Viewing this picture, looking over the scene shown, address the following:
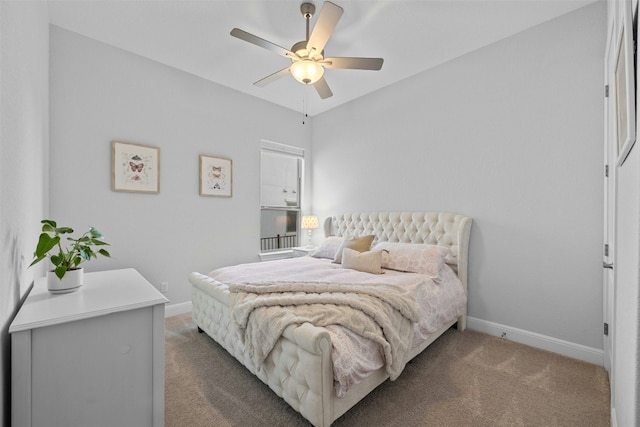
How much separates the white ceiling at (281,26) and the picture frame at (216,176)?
1.12 metres

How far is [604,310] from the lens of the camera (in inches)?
89.7

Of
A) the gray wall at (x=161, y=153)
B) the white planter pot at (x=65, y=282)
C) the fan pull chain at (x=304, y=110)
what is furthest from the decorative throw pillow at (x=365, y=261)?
the fan pull chain at (x=304, y=110)

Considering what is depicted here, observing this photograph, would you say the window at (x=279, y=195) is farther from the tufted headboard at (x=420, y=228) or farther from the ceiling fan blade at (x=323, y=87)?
the ceiling fan blade at (x=323, y=87)

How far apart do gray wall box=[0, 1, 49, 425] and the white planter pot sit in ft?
0.35

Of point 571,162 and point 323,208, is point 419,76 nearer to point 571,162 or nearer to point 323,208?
point 571,162

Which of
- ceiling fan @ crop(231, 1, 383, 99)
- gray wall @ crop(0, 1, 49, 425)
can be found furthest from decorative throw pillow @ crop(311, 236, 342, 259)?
gray wall @ crop(0, 1, 49, 425)

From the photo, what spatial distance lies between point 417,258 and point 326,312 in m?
1.48

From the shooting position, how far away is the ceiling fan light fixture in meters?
2.28

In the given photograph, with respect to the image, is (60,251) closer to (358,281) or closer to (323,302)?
(323,302)

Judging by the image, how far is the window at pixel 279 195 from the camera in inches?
179

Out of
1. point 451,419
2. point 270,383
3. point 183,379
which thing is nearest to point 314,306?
point 270,383

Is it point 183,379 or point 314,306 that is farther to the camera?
point 183,379

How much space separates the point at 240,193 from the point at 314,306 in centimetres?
268

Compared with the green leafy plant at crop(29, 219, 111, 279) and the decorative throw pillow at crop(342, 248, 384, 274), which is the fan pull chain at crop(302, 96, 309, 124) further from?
the green leafy plant at crop(29, 219, 111, 279)
